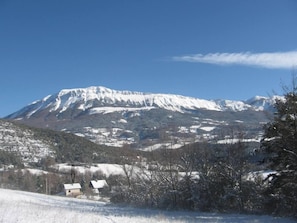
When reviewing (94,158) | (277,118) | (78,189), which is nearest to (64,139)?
(94,158)

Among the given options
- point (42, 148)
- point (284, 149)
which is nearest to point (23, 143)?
point (42, 148)

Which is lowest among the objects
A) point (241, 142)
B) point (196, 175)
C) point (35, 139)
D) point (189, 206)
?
point (189, 206)

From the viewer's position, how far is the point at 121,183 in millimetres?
50062

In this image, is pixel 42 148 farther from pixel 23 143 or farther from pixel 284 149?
pixel 284 149

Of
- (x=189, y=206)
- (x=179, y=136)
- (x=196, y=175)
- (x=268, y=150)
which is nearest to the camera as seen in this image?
(x=268, y=150)

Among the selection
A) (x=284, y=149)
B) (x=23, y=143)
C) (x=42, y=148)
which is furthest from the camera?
(x=42, y=148)

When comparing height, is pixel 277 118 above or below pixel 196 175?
above

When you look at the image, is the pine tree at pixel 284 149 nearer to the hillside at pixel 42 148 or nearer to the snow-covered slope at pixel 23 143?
the hillside at pixel 42 148

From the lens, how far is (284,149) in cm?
2259

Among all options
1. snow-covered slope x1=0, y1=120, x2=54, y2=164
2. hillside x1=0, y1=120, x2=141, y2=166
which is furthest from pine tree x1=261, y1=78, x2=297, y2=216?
snow-covered slope x1=0, y1=120, x2=54, y2=164

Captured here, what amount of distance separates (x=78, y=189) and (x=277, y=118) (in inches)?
3315

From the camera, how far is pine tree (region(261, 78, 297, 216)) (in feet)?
75.9

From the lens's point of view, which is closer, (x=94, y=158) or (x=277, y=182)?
(x=277, y=182)

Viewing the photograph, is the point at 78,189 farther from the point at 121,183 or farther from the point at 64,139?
the point at 64,139
